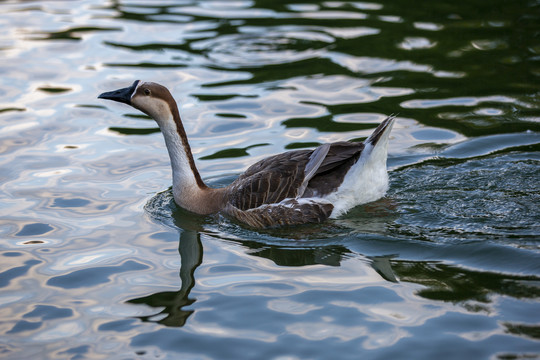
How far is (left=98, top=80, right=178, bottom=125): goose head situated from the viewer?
27.1 feet

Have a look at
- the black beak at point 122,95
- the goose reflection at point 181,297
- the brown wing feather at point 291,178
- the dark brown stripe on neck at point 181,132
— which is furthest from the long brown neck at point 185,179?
the goose reflection at point 181,297

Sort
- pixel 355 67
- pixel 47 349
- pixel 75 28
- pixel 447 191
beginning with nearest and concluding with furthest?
pixel 47 349, pixel 447 191, pixel 355 67, pixel 75 28

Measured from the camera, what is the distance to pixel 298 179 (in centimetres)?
820

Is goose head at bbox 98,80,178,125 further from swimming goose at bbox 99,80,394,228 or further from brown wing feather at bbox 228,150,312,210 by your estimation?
brown wing feather at bbox 228,150,312,210

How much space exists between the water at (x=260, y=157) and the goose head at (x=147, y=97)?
131 centimetres

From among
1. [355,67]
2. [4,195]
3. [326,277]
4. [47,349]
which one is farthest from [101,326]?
[355,67]

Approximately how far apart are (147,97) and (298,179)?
6.54 feet

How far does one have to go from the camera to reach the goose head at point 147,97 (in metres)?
8.25

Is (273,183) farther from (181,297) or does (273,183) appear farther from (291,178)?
(181,297)

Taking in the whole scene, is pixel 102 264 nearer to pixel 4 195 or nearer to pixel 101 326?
pixel 101 326

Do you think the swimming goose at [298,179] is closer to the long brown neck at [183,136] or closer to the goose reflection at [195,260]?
the long brown neck at [183,136]

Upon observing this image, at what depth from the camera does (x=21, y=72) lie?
13.7 metres

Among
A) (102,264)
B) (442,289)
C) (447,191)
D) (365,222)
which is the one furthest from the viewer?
(447,191)

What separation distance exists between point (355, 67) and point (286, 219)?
5.83m
